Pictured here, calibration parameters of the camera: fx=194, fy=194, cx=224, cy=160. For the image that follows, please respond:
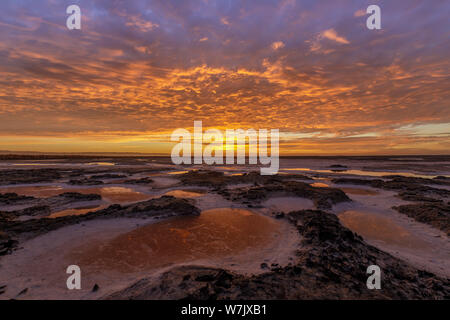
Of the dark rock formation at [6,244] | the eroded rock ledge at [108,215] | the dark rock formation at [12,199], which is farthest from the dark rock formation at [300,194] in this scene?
the dark rock formation at [12,199]

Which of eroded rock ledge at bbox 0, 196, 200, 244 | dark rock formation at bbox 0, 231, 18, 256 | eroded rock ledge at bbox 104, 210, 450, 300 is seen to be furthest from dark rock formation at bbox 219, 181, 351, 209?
dark rock formation at bbox 0, 231, 18, 256

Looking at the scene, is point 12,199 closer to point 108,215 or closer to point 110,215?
point 108,215

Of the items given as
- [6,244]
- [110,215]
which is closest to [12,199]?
[110,215]

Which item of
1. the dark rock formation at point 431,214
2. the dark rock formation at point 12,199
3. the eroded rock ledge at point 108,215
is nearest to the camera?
the eroded rock ledge at point 108,215

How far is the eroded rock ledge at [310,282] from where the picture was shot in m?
5.33

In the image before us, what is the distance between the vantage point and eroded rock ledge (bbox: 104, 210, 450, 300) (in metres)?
5.33

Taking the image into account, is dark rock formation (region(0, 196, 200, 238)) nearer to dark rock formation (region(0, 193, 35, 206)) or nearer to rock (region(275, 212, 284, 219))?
Result: dark rock formation (region(0, 193, 35, 206))

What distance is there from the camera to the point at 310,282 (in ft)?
19.1

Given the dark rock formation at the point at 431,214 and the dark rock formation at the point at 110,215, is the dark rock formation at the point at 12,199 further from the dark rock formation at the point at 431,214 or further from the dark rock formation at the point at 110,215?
the dark rock formation at the point at 431,214
